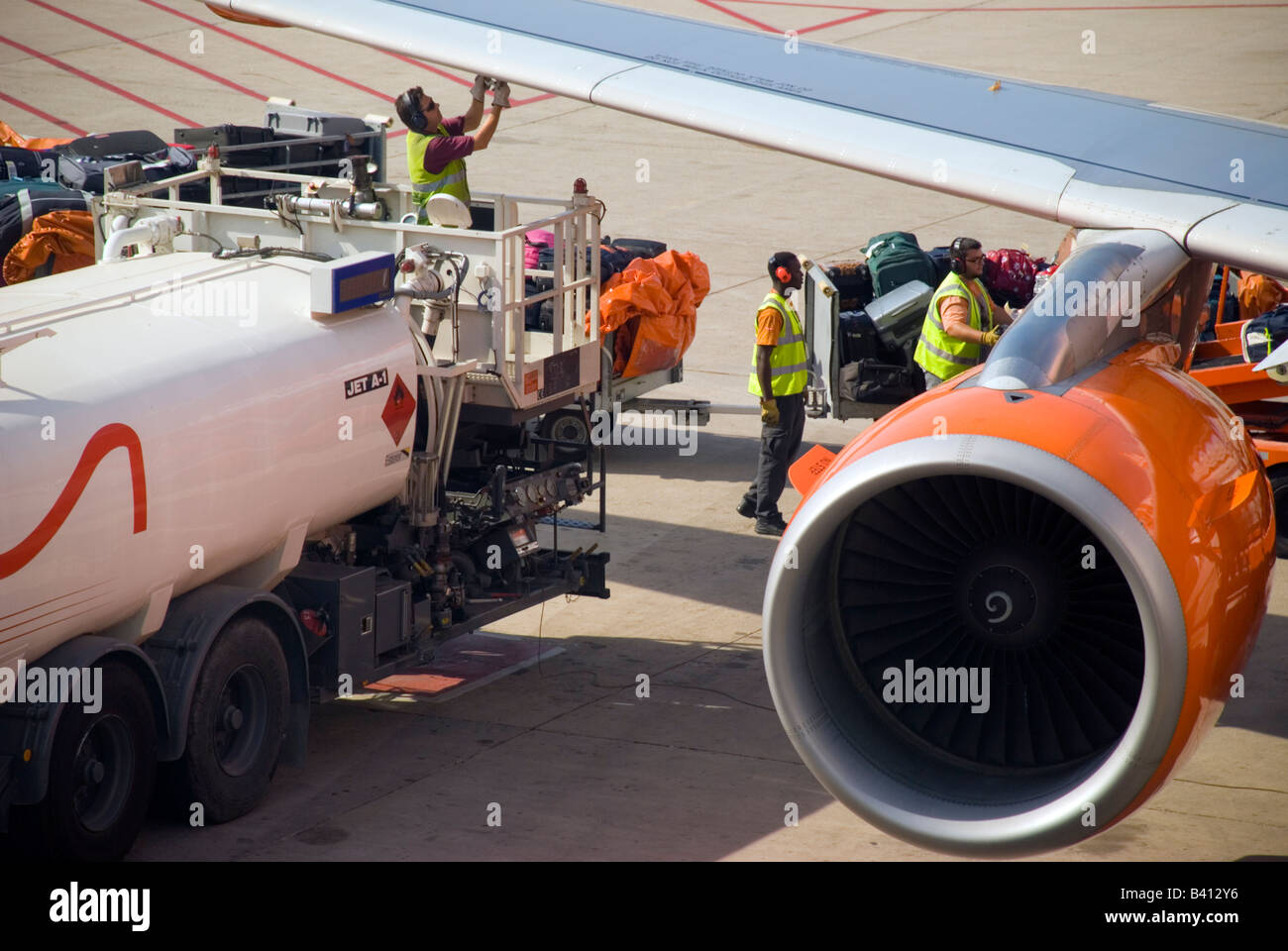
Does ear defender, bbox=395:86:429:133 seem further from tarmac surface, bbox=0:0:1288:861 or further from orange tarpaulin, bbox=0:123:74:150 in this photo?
orange tarpaulin, bbox=0:123:74:150

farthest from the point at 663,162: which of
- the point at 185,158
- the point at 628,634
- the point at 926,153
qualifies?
the point at 926,153

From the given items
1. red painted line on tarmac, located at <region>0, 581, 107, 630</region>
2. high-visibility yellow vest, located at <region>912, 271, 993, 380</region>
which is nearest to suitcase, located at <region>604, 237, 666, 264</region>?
high-visibility yellow vest, located at <region>912, 271, 993, 380</region>

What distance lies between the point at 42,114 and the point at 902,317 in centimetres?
2200

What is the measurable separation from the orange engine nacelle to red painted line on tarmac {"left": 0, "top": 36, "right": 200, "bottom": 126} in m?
28.5

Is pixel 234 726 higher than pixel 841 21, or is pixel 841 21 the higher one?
pixel 841 21

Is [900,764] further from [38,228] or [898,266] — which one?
[38,228]

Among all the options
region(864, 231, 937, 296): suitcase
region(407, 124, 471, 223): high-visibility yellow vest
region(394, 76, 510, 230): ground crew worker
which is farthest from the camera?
region(864, 231, 937, 296): suitcase

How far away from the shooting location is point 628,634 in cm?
1293

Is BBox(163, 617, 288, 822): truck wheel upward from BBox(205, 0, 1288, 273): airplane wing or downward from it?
downward

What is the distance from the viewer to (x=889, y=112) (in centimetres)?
782

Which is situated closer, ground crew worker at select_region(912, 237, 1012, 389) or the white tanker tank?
the white tanker tank

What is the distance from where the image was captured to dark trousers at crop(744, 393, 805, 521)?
14922mm

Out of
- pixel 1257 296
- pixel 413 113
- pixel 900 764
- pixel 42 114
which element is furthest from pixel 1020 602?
pixel 42 114

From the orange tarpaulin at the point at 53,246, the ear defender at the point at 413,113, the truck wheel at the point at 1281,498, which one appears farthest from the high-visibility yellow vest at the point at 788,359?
the orange tarpaulin at the point at 53,246
